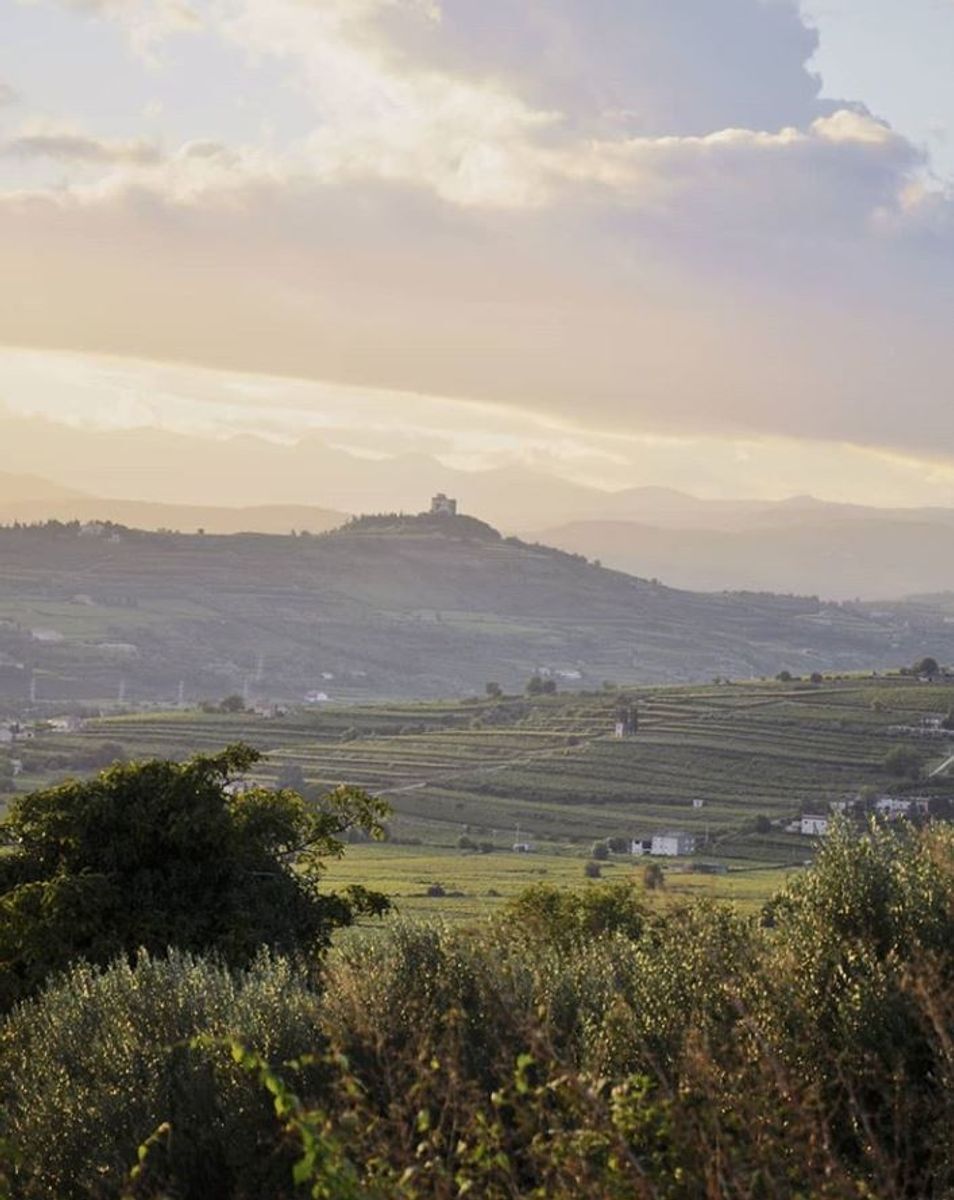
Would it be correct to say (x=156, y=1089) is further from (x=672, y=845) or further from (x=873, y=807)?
(x=873, y=807)

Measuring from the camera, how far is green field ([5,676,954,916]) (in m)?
95.3

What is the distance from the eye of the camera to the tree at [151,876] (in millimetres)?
26188

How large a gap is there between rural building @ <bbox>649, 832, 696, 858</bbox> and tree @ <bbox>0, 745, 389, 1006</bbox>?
66677mm

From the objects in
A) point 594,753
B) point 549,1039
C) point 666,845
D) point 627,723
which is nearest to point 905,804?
point 666,845

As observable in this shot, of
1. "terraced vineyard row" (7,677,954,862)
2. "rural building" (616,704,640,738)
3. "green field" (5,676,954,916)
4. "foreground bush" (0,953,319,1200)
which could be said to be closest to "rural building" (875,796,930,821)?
"green field" (5,676,954,916)

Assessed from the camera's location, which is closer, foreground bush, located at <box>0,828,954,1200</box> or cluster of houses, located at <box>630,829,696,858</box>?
foreground bush, located at <box>0,828,954,1200</box>

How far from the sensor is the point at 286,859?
109 ft

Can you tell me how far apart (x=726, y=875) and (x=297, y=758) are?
55607mm

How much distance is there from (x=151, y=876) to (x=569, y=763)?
105252mm

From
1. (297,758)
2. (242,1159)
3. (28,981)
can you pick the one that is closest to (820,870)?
(242,1159)

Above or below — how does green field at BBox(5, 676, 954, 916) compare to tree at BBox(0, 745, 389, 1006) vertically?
below

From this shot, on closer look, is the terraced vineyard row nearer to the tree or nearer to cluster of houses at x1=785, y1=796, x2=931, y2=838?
cluster of houses at x1=785, y1=796, x2=931, y2=838

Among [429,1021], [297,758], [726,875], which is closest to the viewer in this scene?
[429,1021]

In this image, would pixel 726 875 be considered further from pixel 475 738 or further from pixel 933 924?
pixel 933 924
